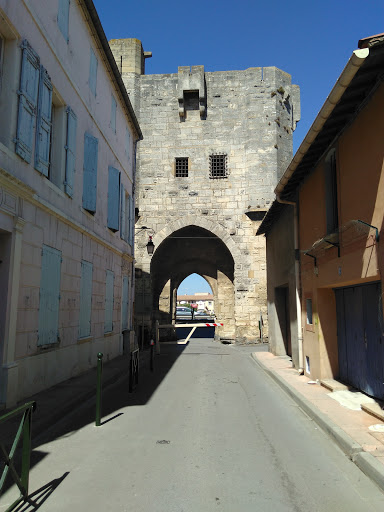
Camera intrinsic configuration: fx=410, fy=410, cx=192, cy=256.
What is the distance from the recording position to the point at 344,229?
21.5 ft

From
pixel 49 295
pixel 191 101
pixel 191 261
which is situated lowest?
pixel 49 295

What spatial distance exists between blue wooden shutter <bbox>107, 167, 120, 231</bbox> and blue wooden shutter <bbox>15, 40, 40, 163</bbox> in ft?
17.3

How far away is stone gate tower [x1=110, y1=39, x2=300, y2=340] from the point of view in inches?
750

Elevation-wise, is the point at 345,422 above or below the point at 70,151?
below

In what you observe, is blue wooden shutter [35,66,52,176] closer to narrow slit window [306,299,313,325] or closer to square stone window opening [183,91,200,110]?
narrow slit window [306,299,313,325]

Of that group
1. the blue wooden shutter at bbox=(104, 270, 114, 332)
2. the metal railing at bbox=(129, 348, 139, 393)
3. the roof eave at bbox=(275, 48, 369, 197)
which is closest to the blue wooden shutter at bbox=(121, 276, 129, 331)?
the blue wooden shutter at bbox=(104, 270, 114, 332)

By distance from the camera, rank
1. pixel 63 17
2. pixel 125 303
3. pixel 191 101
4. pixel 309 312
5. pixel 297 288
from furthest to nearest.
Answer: pixel 191 101 < pixel 125 303 < pixel 297 288 < pixel 309 312 < pixel 63 17

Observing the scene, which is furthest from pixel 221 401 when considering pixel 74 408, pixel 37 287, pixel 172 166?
pixel 172 166

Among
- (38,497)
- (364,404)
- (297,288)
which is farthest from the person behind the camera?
(297,288)

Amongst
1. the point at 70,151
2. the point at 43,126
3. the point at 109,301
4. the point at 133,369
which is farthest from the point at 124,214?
the point at 133,369

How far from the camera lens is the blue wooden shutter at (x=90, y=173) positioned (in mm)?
9977

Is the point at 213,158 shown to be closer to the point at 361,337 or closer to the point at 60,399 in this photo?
the point at 361,337

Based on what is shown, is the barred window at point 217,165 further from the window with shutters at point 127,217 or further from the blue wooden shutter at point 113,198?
the blue wooden shutter at point 113,198

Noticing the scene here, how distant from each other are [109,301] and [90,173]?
13.1 ft
